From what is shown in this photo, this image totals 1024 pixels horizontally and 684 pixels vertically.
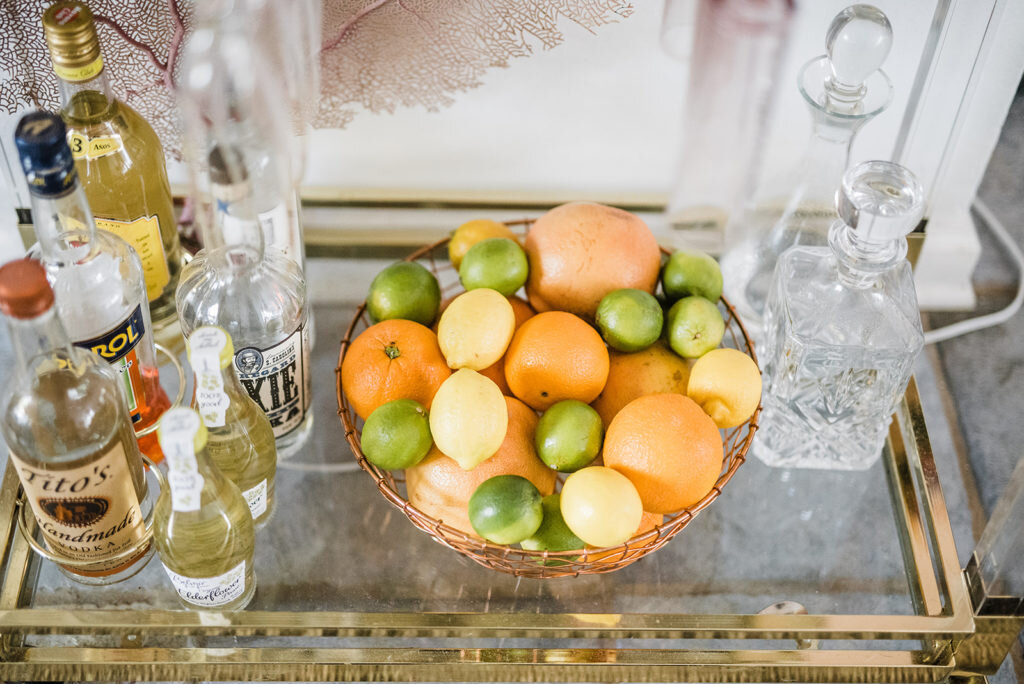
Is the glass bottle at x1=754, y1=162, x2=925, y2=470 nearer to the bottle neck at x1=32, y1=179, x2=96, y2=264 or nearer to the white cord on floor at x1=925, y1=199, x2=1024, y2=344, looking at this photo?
the white cord on floor at x1=925, y1=199, x2=1024, y2=344

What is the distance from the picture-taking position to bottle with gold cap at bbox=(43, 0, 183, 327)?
0.75 meters

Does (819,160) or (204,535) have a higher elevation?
(819,160)

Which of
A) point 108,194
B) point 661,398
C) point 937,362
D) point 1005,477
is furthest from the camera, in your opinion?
point 937,362

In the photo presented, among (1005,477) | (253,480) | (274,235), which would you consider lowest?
(1005,477)

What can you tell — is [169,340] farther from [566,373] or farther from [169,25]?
[566,373]

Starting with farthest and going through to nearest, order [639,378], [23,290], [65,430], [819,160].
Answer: [819,160], [639,378], [65,430], [23,290]

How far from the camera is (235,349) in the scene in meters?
0.72

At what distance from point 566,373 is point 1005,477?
49 cm

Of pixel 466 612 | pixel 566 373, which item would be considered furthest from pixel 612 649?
pixel 566 373

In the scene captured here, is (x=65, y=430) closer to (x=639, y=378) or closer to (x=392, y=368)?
(x=392, y=368)

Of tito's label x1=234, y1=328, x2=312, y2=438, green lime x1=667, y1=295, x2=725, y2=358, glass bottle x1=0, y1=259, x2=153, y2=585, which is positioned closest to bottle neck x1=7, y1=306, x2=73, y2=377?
glass bottle x1=0, y1=259, x2=153, y2=585

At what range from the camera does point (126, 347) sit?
2.33 feet

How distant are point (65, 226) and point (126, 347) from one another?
0.35ft

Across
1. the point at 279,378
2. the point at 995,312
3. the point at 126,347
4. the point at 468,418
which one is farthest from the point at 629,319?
the point at 995,312
